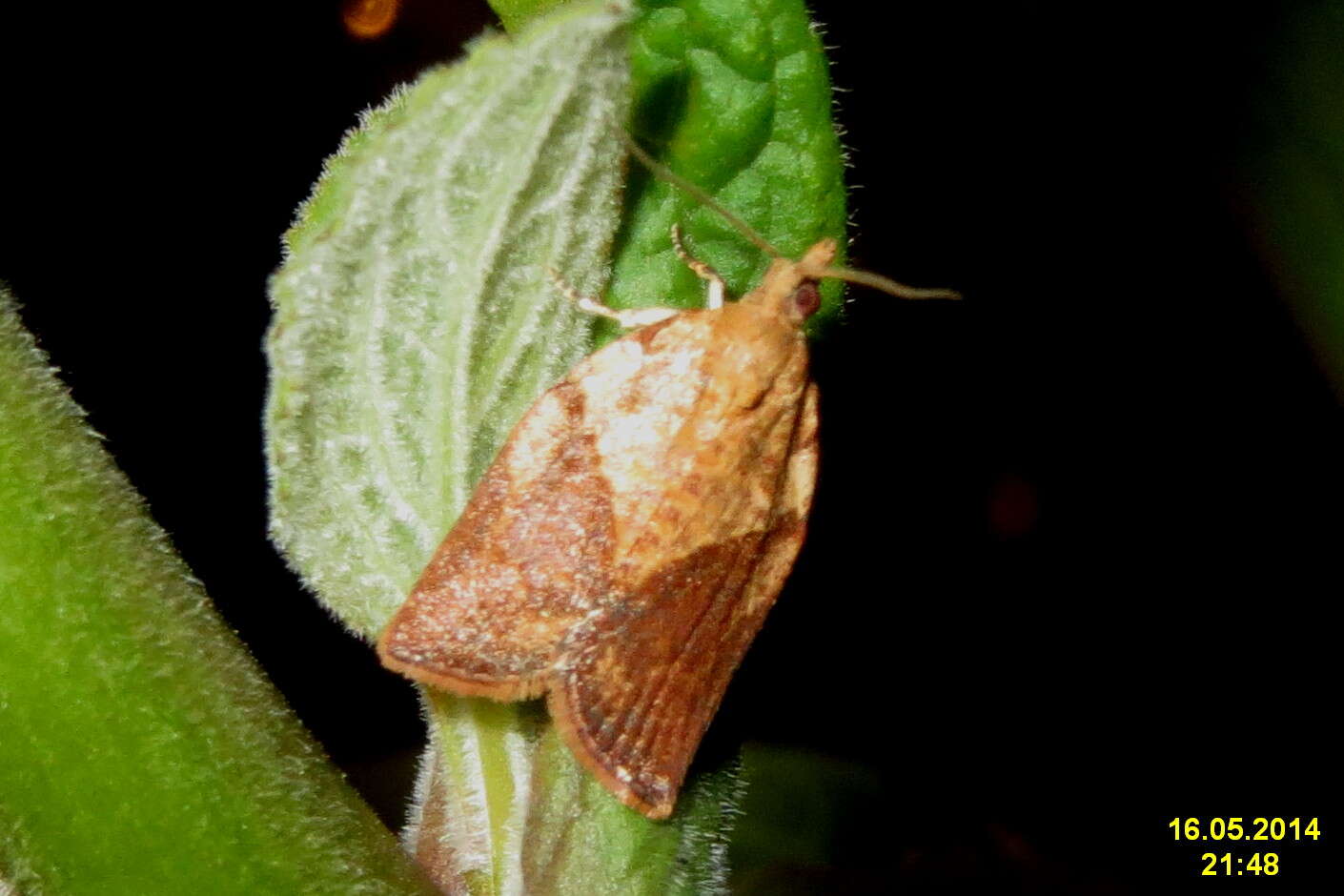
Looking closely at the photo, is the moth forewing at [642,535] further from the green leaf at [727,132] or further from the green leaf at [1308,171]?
the green leaf at [1308,171]

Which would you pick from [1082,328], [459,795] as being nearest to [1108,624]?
[1082,328]

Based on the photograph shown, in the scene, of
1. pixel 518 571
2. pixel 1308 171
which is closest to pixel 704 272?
pixel 518 571

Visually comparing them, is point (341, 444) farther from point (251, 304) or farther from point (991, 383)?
point (991, 383)

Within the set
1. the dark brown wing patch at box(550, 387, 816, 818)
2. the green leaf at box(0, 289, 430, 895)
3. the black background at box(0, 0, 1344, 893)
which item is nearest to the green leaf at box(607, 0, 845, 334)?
the dark brown wing patch at box(550, 387, 816, 818)

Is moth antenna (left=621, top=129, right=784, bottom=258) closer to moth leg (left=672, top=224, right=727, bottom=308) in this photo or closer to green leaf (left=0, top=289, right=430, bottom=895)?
moth leg (left=672, top=224, right=727, bottom=308)

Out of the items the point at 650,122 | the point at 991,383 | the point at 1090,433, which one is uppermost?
the point at 650,122

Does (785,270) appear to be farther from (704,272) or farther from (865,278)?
(865,278)
